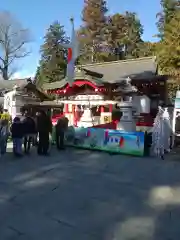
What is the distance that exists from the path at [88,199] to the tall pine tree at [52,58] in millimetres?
33809

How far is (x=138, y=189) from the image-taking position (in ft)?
24.2

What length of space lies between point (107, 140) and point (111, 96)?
9.04 metres

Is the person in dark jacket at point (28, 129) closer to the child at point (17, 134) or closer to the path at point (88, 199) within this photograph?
the child at point (17, 134)

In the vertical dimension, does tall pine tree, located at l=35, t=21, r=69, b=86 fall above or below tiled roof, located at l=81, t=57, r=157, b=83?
above

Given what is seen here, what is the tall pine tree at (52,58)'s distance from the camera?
44.1 metres

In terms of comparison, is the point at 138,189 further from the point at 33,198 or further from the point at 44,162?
the point at 44,162

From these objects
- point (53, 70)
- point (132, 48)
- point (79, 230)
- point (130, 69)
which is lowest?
point (79, 230)

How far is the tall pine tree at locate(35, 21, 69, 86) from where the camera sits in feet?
145

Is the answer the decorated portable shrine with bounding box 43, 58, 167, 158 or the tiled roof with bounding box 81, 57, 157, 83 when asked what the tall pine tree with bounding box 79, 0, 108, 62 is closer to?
the tiled roof with bounding box 81, 57, 157, 83

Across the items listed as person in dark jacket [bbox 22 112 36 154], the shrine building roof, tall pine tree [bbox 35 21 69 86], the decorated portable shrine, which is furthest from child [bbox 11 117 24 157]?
tall pine tree [bbox 35 21 69 86]

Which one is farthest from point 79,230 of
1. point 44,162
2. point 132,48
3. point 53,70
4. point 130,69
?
→ point 132,48

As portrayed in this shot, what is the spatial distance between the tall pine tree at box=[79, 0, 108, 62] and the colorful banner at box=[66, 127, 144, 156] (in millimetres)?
36925

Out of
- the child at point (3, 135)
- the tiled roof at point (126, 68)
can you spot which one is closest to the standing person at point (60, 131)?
the child at point (3, 135)

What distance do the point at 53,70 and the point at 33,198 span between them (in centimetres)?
3920
